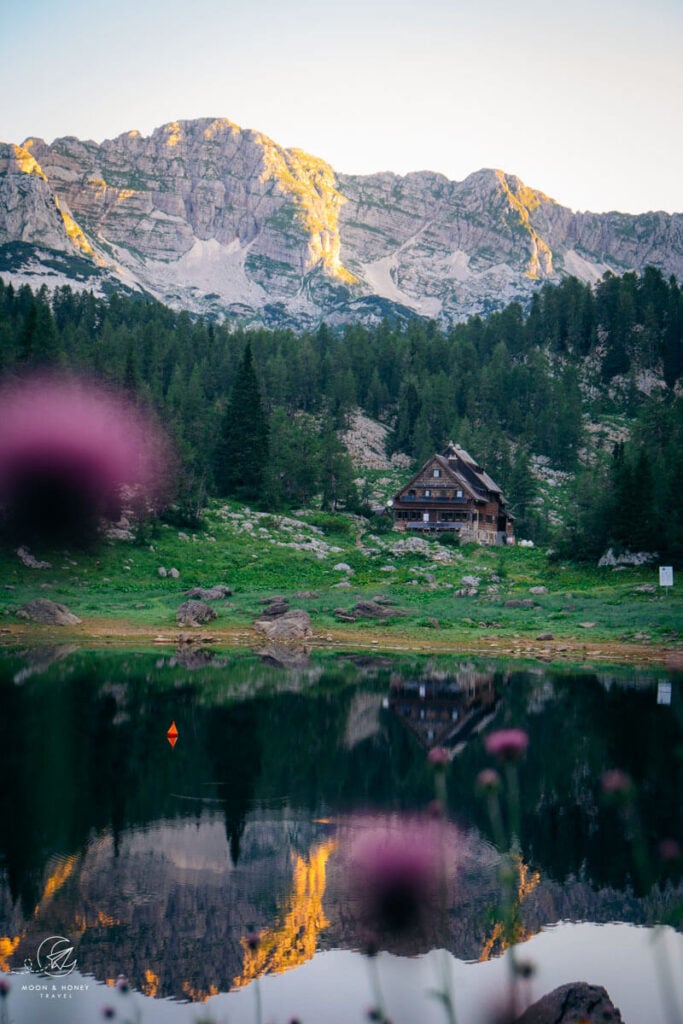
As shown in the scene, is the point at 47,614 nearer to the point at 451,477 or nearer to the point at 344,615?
the point at 344,615

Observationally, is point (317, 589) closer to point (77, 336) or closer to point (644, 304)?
point (77, 336)

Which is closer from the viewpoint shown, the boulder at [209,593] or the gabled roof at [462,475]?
the boulder at [209,593]

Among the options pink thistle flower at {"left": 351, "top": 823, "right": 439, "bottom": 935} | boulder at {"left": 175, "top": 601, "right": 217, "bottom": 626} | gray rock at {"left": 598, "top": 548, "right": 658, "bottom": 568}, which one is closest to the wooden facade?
gray rock at {"left": 598, "top": 548, "right": 658, "bottom": 568}

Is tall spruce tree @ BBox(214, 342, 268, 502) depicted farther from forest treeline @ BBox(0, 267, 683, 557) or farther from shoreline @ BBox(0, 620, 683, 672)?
shoreline @ BBox(0, 620, 683, 672)

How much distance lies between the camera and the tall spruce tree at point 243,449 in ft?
341

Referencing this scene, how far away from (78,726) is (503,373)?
13052 centimetres

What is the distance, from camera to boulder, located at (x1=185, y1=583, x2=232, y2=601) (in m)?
64.2

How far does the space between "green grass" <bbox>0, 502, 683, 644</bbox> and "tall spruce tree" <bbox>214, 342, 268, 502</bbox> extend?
38.7ft

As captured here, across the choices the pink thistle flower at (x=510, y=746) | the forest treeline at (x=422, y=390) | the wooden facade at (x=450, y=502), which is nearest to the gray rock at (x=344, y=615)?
the forest treeline at (x=422, y=390)

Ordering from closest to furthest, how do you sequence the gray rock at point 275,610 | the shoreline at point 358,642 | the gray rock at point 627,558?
the shoreline at point 358,642
the gray rock at point 275,610
the gray rock at point 627,558

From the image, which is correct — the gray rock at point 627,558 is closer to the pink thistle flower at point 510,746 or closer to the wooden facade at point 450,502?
the wooden facade at point 450,502

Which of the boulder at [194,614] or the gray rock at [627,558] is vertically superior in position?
the gray rock at [627,558]

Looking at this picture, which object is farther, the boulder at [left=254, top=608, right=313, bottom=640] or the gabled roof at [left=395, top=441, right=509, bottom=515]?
the gabled roof at [left=395, top=441, right=509, bottom=515]

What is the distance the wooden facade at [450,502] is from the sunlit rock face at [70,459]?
30.0 metres
